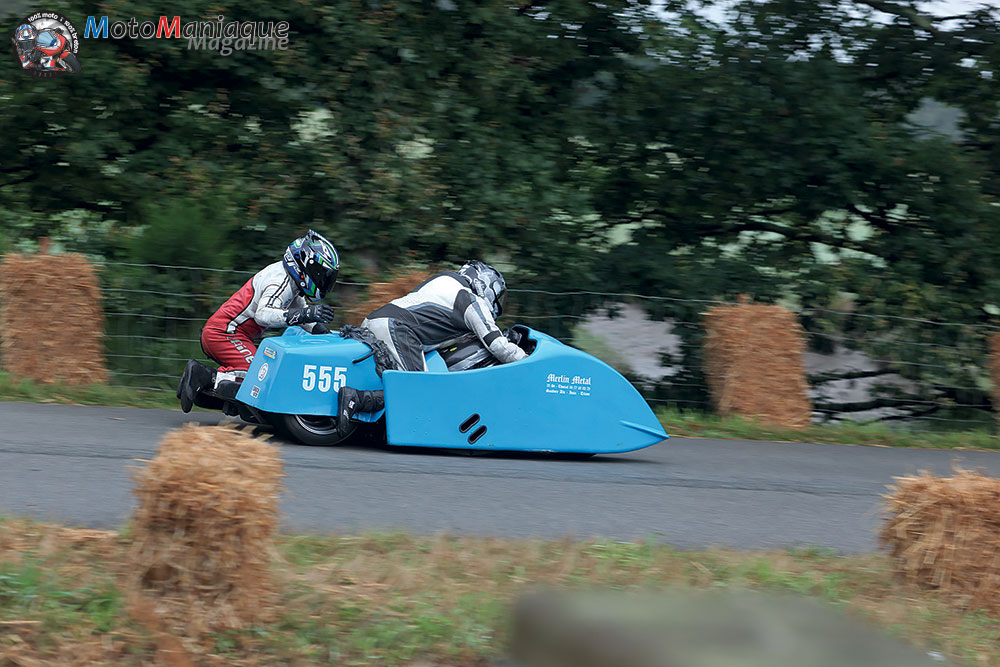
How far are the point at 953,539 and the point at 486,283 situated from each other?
4.45 m

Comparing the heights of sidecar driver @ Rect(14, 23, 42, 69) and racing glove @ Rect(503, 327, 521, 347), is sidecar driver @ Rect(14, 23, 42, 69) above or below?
above

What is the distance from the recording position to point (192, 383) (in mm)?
8641

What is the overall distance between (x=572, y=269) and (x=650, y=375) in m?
1.80

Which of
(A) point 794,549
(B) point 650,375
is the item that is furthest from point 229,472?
(B) point 650,375

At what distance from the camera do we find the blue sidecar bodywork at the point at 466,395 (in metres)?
8.13

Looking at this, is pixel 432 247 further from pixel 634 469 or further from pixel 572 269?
pixel 634 469

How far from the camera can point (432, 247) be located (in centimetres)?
1353

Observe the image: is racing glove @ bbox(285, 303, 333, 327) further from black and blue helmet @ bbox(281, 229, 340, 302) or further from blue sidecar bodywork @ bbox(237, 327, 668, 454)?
blue sidecar bodywork @ bbox(237, 327, 668, 454)

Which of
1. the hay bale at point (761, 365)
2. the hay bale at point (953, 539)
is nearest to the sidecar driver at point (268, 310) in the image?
the hay bale at point (761, 365)

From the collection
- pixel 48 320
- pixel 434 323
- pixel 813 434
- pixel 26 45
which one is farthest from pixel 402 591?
pixel 26 45

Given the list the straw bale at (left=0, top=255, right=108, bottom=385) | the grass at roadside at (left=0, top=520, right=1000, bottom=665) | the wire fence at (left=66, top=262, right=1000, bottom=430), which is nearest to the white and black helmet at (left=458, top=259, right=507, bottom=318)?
the wire fence at (left=66, top=262, right=1000, bottom=430)

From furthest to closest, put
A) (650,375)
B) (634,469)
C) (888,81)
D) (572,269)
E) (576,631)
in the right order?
(888,81), (572,269), (650,375), (634,469), (576,631)

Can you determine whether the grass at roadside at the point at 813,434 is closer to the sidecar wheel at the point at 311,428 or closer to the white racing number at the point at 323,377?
the sidecar wheel at the point at 311,428

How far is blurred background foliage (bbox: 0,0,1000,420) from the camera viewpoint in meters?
13.4
